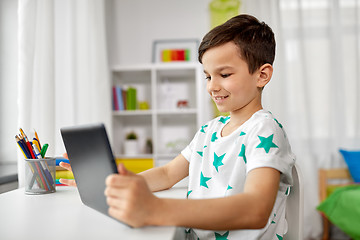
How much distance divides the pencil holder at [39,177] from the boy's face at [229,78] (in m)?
0.51

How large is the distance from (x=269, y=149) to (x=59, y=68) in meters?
1.69

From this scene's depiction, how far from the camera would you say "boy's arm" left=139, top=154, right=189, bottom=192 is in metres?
0.98

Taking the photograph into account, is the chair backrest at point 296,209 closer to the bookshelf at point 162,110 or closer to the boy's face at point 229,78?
the boy's face at point 229,78

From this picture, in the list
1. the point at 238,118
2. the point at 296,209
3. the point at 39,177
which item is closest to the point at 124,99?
the point at 39,177

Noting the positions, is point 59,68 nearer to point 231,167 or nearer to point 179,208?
point 231,167

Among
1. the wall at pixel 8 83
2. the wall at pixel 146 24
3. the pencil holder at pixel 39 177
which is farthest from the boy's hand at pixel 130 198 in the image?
the wall at pixel 146 24

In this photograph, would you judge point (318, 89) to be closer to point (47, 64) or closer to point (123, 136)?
point (123, 136)

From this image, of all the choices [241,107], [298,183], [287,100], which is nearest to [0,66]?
[241,107]

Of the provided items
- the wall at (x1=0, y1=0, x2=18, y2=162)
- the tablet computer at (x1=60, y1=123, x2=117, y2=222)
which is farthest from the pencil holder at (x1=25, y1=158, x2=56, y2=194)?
the wall at (x1=0, y1=0, x2=18, y2=162)

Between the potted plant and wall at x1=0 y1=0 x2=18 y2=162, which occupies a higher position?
wall at x1=0 y1=0 x2=18 y2=162

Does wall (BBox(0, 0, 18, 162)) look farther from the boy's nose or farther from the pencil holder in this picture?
the boy's nose

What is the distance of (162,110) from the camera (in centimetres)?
319

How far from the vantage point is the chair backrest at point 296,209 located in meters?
0.85

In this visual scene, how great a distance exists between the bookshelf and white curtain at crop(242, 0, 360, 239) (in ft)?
2.19
